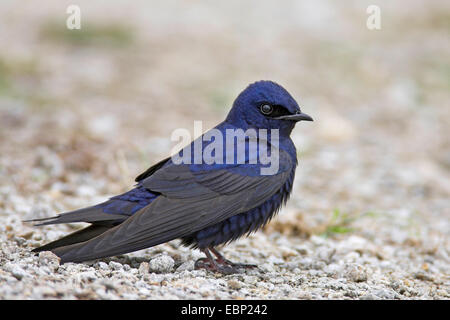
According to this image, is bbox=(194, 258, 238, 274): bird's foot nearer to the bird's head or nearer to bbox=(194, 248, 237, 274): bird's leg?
bbox=(194, 248, 237, 274): bird's leg

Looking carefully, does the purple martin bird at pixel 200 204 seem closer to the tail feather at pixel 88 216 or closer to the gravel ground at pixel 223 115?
the tail feather at pixel 88 216

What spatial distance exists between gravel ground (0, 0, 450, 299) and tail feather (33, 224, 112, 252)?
5.3 inches

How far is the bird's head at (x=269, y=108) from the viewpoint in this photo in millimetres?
5117

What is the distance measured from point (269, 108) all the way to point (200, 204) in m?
0.97

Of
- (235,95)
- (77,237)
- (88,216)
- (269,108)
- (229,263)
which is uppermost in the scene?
(235,95)

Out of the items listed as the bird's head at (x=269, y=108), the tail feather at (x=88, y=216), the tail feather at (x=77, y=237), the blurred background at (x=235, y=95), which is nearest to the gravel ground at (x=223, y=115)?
the blurred background at (x=235, y=95)

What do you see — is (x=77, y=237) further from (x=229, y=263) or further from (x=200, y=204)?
(x=229, y=263)

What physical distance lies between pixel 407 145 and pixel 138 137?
3.37 m

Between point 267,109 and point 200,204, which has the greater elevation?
point 267,109

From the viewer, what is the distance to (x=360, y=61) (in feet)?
38.0

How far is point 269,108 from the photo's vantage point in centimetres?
515

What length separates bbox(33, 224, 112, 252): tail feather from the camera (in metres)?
4.39

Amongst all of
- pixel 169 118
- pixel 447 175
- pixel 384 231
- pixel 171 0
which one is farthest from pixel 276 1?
pixel 384 231

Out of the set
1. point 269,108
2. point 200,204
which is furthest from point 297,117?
point 200,204
